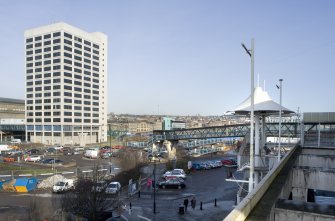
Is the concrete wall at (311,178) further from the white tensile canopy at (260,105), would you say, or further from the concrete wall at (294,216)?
the concrete wall at (294,216)

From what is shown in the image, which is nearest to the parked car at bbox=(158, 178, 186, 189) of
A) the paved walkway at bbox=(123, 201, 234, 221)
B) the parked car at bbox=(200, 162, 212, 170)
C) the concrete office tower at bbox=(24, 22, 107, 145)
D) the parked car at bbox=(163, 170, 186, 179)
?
the parked car at bbox=(163, 170, 186, 179)

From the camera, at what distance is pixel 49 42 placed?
4213 inches

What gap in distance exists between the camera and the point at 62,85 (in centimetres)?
10438

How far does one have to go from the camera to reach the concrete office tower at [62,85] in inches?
4136

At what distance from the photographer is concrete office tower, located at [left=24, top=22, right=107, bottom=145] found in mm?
105062

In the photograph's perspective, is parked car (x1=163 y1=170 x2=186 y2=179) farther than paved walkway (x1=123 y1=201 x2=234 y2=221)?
Yes

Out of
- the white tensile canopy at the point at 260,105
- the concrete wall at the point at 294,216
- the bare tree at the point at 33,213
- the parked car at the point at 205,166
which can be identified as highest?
the white tensile canopy at the point at 260,105

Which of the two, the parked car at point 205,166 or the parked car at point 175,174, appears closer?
the parked car at point 175,174

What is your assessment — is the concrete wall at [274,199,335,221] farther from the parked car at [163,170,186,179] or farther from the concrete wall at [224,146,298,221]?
the parked car at [163,170,186,179]

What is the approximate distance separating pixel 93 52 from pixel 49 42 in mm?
15780

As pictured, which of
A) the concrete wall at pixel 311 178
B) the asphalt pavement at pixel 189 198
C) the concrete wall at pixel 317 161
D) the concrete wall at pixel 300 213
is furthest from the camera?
the asphalt pavement at pixel 189 198

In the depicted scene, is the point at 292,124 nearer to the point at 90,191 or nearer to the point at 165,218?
the point at 165,218

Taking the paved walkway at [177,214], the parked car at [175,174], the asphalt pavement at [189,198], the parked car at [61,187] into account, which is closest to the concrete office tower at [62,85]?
the parked car at [175,174]

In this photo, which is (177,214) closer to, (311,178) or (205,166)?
(311,178)
